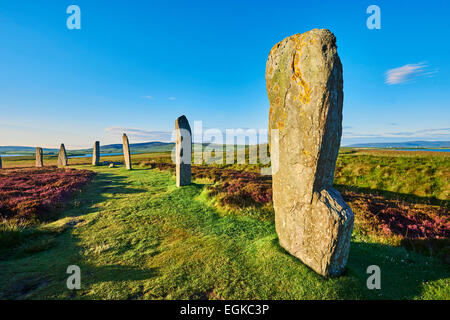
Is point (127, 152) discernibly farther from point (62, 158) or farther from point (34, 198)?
point (62, 158)

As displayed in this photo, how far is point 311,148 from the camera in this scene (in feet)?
15.5

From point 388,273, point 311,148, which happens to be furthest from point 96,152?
point 388,273

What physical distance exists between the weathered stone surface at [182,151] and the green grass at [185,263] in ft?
16.6

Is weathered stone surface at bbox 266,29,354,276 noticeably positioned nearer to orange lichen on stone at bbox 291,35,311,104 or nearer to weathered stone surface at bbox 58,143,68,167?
orange lichen on stone at bbox 291,35,311,104

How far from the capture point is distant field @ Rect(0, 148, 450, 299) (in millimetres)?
4195

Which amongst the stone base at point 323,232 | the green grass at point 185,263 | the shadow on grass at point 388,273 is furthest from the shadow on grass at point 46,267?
the shadow on grass at point 388,273

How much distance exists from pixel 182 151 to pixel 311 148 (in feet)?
34.7

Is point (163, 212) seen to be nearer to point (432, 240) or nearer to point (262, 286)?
point (262, 286)

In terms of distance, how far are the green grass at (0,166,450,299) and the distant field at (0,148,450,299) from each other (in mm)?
26

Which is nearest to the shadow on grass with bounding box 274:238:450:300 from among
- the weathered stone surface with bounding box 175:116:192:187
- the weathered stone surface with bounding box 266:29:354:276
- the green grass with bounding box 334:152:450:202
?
the weathered stone surface with bounding box 266:29:354:276

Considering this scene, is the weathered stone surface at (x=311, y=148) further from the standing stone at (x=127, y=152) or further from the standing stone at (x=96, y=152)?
the standing stone at (x=96, y=152)
